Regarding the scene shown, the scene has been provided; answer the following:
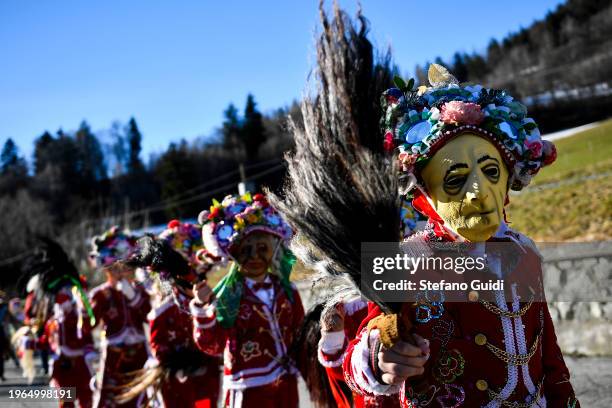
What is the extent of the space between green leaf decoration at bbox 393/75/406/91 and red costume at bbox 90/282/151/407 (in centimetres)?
459

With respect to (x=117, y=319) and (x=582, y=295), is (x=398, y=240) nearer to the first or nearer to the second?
(x=117, y=319)


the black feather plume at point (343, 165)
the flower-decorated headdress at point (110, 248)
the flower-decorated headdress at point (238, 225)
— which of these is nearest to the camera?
the black feather plume at point (343, 165)

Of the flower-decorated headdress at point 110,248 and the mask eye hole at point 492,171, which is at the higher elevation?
the flower-decorated headdress at point 110,248

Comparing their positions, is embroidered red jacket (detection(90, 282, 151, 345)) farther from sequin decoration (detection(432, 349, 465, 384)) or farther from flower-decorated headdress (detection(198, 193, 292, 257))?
sequin decoration (detection(432, 349, 465, 384))

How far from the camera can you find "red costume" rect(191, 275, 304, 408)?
12.7ft

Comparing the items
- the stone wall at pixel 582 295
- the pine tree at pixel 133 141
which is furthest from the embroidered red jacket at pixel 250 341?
the pine tree at pixel 133 141

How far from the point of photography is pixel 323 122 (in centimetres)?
174

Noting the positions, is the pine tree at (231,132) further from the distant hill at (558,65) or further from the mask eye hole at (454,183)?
the mask eye hole at (454,183)

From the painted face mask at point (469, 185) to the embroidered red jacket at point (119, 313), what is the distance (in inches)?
184

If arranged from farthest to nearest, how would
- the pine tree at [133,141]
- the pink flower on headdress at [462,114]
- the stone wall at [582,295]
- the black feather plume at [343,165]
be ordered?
the pine tree at [133,141], the stone wall at [582,295], the pink flower on headdress at [462,114], the black feather plume at [343,165]

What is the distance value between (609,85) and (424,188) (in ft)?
116

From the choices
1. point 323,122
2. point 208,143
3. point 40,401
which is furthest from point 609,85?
point 323,122

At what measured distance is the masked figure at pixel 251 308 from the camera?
3920 mm

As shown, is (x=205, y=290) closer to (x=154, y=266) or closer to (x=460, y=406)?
(x=154, y=266)
